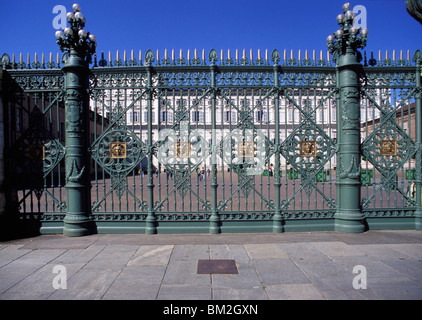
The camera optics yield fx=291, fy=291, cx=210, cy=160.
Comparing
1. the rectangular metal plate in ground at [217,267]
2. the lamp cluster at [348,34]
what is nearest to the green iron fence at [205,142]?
the lamp cluster at [348,34]

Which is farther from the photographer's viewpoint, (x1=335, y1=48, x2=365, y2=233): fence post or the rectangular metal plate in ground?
(x1=335, y1=48, x2=365, y2=233): fence post

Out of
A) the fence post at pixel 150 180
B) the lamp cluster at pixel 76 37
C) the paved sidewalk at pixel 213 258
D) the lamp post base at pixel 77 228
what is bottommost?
the paved sidewalk at pixel 213 258

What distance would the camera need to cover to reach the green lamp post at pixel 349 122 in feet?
23.9

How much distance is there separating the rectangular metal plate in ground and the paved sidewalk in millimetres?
113

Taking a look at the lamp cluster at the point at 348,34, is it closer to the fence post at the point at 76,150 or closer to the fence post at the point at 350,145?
the fence post at the point at 350,145

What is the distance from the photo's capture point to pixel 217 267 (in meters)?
5.07

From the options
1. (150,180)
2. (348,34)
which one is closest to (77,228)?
(150,180)

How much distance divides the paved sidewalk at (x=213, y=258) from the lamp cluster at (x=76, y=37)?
469 centimetres

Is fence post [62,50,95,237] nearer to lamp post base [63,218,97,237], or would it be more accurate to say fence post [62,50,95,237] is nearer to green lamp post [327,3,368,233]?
lamp post base [63,218,97,237]

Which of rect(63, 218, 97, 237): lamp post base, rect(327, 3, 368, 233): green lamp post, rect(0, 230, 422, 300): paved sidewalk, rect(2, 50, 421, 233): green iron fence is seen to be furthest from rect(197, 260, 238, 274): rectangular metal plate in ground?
rect(327, 3, 368, 233): green lamp post

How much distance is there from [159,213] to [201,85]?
3.44 m

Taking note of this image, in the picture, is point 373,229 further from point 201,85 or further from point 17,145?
point 17,145

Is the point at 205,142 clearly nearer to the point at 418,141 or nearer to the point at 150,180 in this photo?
the point at 150,180

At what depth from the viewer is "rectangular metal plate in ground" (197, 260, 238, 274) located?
4875 millimetres
